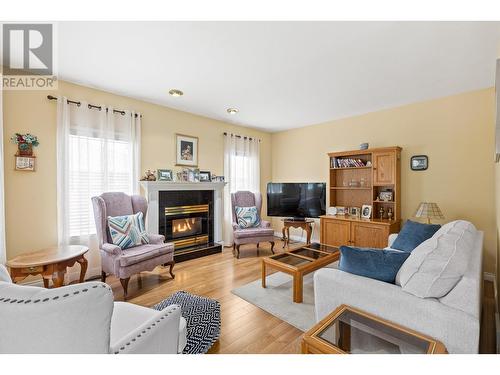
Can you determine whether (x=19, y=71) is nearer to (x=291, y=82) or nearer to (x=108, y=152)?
(x=108, y=152)

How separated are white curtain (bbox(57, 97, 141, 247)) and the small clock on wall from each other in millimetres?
4356

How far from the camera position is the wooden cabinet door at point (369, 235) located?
3.62m

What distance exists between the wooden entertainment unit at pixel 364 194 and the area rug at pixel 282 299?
1.34 meters

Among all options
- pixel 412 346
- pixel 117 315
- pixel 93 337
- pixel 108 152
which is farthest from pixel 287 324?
pixel 108 152

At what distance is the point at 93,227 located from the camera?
127 inches

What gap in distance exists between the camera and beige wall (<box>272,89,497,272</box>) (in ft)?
10.3

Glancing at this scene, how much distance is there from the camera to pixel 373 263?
1.59m

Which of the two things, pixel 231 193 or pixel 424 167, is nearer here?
pixel 424 167

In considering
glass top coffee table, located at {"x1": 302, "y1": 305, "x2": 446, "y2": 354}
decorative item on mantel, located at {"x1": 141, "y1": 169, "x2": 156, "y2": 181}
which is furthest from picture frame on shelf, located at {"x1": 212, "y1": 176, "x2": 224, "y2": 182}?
glass top coffee table, located at {"x1": 302, "y1": 305, "x2": 446, "y2": 354}

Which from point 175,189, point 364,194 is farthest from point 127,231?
point 364,194

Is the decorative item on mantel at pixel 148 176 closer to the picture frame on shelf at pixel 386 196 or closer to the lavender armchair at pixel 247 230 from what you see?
the lavender armchair at pixel 247 230

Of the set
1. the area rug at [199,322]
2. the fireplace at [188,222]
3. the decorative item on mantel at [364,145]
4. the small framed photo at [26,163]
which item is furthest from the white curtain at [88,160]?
the decorative item on mantel at [364,145]

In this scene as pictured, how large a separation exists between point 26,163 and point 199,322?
278 cm
